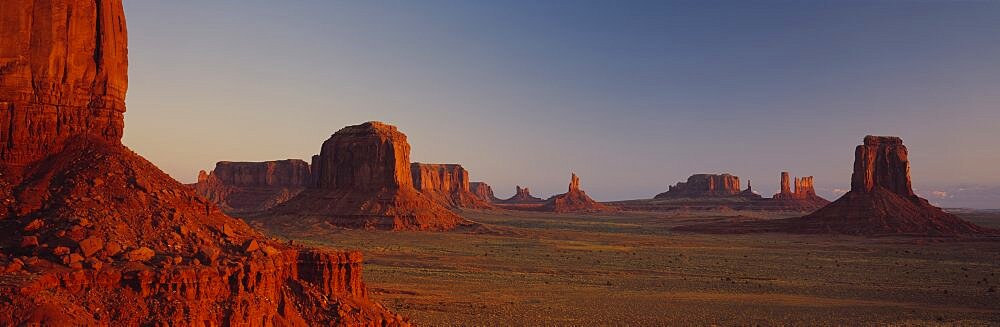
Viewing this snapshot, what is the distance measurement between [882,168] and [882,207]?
10.2m

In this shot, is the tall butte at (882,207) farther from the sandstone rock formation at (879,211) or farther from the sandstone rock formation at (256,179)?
the sandstone rock formation at (256,179)

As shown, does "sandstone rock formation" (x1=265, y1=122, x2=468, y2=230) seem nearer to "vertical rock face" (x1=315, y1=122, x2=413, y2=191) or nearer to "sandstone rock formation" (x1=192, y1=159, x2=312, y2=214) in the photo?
"vertical rock face" (x1=315, y1=122, x2=413, y2=191)

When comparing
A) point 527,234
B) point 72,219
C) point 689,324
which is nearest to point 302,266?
point 72,219

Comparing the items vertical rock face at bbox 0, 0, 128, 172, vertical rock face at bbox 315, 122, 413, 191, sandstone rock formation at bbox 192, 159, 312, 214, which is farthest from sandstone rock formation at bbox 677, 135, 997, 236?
vertical rock face at bbox 0, 0, 128, 172

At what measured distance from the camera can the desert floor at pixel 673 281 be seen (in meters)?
27.7

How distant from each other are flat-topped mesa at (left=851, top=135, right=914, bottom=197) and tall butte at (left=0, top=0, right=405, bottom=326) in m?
104

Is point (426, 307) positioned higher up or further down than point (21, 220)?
further down

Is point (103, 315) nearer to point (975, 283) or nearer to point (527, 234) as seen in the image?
point (975, 283)

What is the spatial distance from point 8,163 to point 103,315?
660 centimetres

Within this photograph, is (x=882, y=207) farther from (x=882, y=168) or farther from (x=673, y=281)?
(x=673, y=281)

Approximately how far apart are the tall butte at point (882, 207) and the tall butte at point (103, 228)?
90830 millimetres

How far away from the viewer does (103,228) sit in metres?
12.9

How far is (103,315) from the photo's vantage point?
434 inches

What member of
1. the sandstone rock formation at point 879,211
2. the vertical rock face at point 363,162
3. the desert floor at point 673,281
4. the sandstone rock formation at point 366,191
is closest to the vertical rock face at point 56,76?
the desert floor at point 673,281
